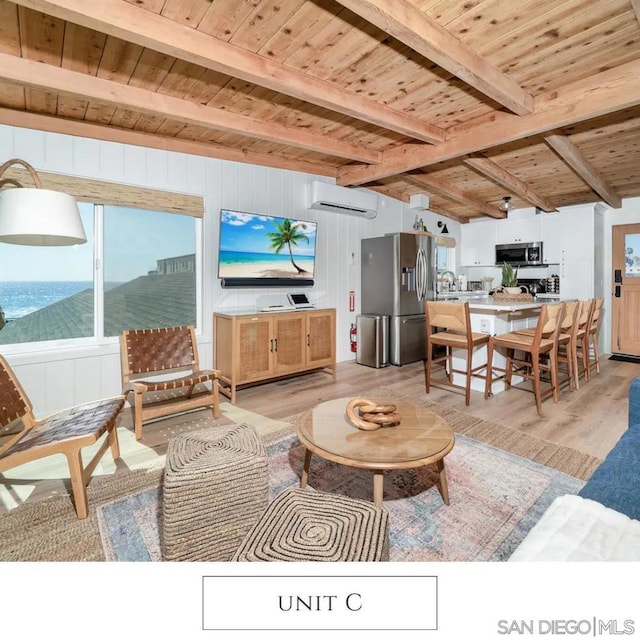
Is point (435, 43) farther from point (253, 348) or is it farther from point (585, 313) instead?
point (585, 313)

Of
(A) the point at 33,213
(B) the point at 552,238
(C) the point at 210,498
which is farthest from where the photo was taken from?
(B) the point at 552,238

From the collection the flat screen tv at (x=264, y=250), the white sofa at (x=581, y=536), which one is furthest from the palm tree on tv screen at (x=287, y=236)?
the white sofa at (x=581, y=536)

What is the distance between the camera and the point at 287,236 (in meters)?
4.29

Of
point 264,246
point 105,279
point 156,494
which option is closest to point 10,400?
point 156,494

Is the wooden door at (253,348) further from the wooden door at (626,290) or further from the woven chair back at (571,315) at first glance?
the wooden door at (626,290)

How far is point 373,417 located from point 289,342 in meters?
2.27

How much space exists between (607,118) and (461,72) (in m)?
1.93

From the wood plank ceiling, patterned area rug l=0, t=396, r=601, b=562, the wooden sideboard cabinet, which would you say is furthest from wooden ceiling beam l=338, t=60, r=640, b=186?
patterned area rug l=0, t=396, r=601, b=562

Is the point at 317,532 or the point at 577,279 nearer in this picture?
the point at 317,532

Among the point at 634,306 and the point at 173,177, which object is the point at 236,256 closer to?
the point at 173,177

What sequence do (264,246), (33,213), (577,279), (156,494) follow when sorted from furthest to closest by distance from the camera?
(577,279) < (264,246) < (156,494) < (33,213)

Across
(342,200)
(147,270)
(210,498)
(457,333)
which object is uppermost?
(342,200)
